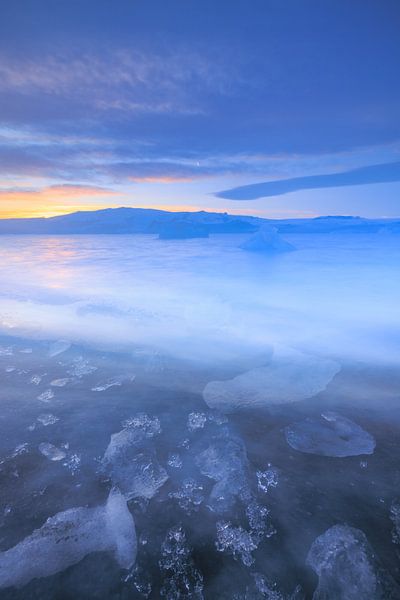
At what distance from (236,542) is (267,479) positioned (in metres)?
0.74

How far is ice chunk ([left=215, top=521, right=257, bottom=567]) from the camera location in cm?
236

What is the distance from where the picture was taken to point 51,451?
3.45 meters

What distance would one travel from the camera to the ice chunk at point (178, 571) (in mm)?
2125

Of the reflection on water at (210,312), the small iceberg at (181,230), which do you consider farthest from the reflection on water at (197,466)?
the small iceberg at (181,230)

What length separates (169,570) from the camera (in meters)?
2.25

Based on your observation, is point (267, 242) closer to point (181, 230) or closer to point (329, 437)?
point (181, 230)

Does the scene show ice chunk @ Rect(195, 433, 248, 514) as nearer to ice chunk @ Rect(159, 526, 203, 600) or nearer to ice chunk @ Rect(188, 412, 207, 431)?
ice chunk @ Rect(188, 412, 207, 431)

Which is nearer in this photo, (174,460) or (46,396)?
(174,460)

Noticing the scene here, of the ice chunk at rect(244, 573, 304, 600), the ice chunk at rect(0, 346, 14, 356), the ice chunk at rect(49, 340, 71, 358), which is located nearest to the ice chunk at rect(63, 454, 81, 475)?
the ice chunk at rect(244, 573, 304, 600)

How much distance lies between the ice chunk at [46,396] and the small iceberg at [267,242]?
32.2 m

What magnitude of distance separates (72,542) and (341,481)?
2.54 meters

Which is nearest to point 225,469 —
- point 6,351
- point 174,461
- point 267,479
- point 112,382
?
point 267,479

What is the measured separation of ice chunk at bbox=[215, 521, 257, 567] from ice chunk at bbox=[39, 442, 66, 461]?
6.27 feet

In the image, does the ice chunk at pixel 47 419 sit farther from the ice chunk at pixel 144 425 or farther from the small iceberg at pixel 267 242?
the small iceberg at pixel 267 242
